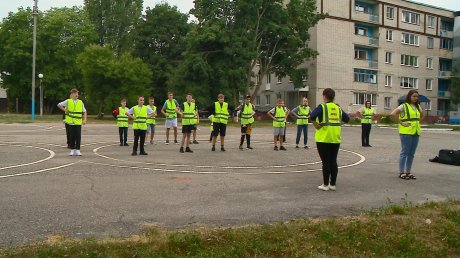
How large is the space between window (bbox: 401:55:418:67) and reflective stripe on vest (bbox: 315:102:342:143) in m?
59.9

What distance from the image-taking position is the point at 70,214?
6.67 meters

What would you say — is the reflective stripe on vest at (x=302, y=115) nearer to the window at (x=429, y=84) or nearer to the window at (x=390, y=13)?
the window at (x=390, y=13)

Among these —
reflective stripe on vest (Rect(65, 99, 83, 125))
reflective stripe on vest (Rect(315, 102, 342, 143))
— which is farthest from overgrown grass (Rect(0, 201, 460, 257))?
reflective stripe on vest (Rect(65, 99, 83, 125))

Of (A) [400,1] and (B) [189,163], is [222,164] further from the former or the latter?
(A) [400,1]

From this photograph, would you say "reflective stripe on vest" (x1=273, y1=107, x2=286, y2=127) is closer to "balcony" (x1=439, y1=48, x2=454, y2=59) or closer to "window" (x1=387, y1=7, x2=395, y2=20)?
"window" (x1=387, y1=7, x2=395, y2=20)

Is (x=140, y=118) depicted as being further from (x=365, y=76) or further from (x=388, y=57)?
(x=388, y=57)

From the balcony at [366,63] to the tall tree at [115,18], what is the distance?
34.4 metres

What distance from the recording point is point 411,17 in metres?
65.2

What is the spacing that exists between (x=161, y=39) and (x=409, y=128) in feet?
172

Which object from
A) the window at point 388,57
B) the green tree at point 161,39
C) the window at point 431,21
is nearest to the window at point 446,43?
the window at point 431,21

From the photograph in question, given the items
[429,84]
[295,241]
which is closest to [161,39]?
[429,84]

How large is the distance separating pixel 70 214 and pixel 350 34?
2220 inches

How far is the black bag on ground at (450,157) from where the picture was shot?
13.5 metres

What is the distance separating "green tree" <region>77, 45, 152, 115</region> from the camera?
47.8 meters
